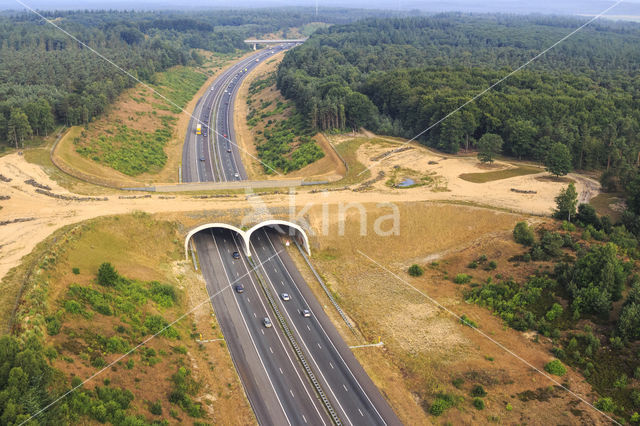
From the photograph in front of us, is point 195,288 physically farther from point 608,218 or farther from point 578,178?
point 578,178

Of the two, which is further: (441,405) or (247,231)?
(247,231)

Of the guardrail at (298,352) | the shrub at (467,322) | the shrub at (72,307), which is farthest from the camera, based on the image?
the shrub at (467,322)

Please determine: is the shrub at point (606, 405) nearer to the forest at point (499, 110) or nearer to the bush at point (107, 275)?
the forest at point (499, 110)

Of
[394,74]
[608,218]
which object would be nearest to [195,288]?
[608,218]

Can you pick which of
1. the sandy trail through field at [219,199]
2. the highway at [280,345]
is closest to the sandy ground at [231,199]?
the sandy trail through field at [219,199]

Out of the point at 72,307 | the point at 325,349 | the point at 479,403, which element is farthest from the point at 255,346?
the point at 479,403

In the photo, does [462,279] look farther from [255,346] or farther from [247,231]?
[247,231]
